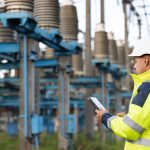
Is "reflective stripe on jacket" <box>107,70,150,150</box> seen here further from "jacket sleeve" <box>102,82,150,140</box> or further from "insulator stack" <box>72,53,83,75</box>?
"insulator stack" <box>72,53,83,75</box>

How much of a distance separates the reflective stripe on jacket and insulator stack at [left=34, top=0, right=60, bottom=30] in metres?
7.49

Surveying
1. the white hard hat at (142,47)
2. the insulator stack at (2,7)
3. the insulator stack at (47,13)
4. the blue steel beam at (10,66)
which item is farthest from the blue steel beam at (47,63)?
the white hard hat at (142,47)

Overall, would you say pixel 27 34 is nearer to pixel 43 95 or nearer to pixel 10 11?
pixel 10 11

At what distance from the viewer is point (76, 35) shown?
1249cm

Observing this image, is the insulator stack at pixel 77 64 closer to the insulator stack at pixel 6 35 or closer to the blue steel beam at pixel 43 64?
the blue steel beam at pixel 43 64

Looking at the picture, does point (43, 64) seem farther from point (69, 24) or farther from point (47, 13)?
point (47, 13)

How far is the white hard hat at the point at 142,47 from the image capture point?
2.96 m

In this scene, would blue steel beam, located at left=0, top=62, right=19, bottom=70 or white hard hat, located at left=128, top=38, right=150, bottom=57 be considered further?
blue steel beam, located at left=0, top=62, right=19, bottom=70

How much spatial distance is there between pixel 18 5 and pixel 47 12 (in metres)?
1.69

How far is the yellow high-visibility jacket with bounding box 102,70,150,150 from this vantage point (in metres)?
2.79

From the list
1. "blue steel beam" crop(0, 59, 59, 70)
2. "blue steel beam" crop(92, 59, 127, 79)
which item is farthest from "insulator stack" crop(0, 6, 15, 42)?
"blue steel beam" crop(92, 59, 127, 79)

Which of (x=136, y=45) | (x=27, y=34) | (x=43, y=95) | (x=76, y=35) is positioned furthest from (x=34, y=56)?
(x=43, y=95)

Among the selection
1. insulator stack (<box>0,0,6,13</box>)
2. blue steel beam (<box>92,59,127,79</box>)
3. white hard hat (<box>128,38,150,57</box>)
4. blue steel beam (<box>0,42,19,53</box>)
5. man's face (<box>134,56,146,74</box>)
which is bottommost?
man's face (<box>134,56,146,74</box>)

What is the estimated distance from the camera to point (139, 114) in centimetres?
278
